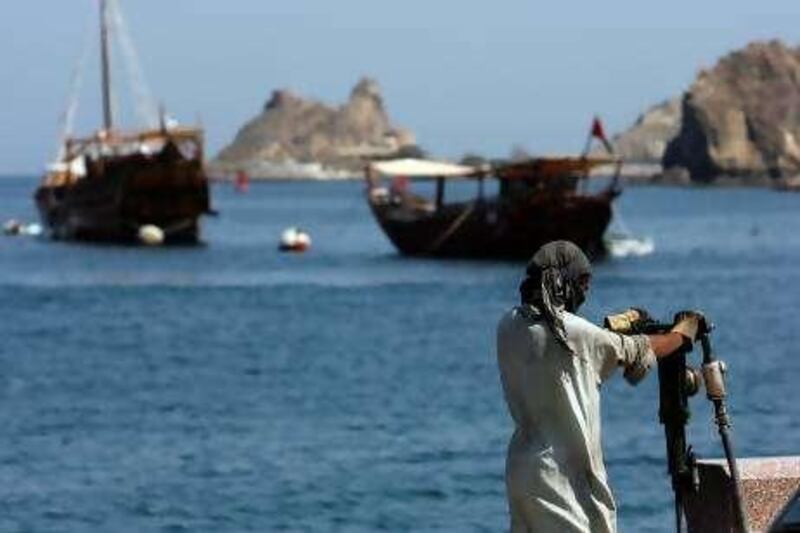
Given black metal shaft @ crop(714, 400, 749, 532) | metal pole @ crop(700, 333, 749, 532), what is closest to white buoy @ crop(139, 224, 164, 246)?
black metal shaft @ crop(714, 400, 749, 532)

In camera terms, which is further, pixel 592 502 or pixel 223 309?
pixel 223 309

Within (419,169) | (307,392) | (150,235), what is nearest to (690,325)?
(307,392)

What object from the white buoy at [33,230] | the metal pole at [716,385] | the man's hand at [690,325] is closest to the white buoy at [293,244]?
the white buoy at [33,230]

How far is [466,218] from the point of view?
70.3 m

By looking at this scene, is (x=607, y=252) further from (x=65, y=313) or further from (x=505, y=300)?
(x=65, y=313)

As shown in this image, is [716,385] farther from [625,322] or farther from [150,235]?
[150,235]

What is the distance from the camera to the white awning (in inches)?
2844

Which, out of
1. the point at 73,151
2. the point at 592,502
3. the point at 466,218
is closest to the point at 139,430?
the point at 592,502

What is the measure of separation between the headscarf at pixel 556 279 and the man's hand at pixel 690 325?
32 cm

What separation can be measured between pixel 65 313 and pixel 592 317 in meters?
12.0

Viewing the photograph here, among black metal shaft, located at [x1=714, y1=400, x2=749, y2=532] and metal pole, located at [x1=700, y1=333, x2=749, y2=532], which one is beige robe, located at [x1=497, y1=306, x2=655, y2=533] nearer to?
metal pole, located at [x1=700, y1=333, x2=749, y2=532]

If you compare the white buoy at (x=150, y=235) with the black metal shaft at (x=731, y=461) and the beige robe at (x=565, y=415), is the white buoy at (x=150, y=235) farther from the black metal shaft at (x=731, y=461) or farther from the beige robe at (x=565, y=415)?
the beige robe at (x=565, y=415)

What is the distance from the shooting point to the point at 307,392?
107 feet

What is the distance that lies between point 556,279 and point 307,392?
2479cm
